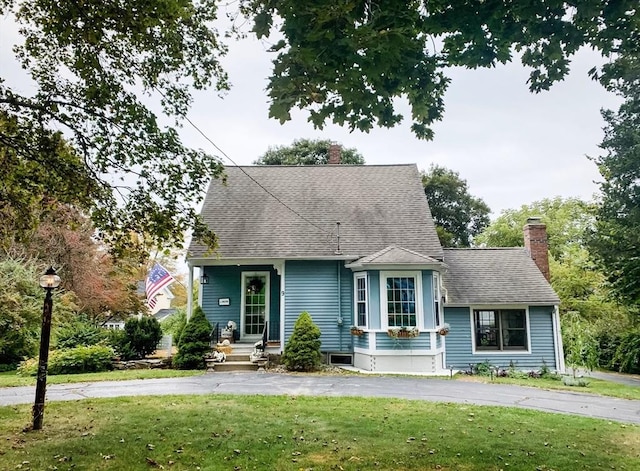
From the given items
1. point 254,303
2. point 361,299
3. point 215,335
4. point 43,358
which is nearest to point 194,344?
point 215,335

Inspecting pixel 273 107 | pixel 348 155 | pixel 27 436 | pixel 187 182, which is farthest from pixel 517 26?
pixel 348 155

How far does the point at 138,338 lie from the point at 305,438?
388 inches

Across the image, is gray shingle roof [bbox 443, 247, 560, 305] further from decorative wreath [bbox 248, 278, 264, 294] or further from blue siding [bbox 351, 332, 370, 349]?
decorative wreath [bbox 248, 278, 264, 294]

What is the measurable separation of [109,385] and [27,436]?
455 centimetres

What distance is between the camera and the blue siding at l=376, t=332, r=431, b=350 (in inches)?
514

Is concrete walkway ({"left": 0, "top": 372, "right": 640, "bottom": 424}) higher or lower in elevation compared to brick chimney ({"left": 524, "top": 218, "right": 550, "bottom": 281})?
lower

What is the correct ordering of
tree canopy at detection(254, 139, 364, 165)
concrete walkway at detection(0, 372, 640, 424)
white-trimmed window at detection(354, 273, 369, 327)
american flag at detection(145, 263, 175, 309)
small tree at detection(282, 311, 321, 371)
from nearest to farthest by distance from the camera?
concrete walkway at detection(0, 372, 640, 424)
small tree at detection(282, 311, 321, 371)
white-trimmed window at detection(354, 273, 369, 327)
american flag at detection(145, 263, 175, 309)
tree canopy at detection(254, 139, 364, 165)

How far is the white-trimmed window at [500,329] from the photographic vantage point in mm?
14797

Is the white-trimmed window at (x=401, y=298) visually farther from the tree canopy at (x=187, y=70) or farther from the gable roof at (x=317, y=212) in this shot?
the tree canopy at (x=187, y=70)

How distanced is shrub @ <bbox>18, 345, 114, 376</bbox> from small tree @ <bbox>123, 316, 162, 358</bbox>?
3.13 ft

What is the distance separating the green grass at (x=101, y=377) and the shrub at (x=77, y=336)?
1795 millimetres

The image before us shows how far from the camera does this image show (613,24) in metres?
4.42

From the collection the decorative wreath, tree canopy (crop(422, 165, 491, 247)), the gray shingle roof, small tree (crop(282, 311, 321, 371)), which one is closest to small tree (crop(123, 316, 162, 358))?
the decorative wreath

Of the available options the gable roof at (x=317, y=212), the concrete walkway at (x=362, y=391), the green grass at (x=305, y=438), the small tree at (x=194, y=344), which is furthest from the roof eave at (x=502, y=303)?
the small tree at (x=194, y=344)
